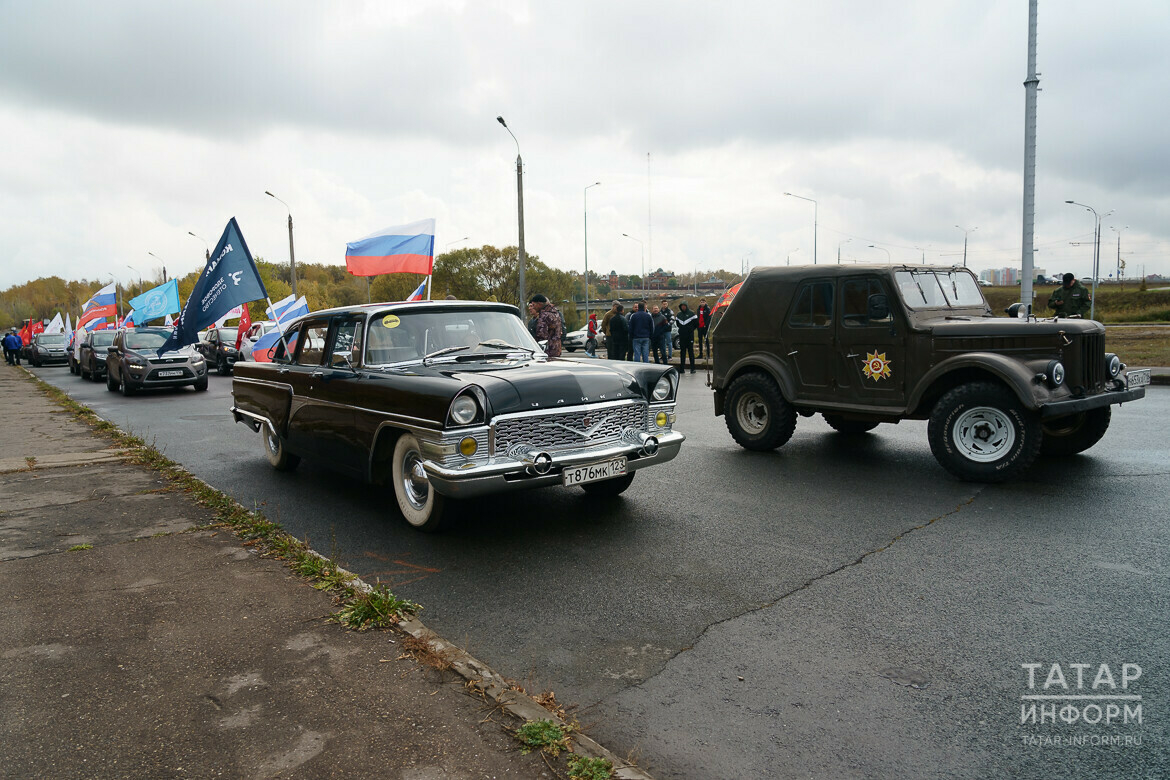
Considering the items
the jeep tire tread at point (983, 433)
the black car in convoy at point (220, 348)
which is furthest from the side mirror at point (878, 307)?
the black car in convoy at point (220, 348)

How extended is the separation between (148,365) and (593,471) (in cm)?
1634

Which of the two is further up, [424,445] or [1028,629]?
[424,445]

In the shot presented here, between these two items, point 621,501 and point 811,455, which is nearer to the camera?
point 621,501

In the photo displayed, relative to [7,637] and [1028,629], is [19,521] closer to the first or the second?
[7,637]

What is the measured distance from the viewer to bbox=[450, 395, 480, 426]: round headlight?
5090 mm

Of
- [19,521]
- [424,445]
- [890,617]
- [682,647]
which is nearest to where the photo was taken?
[682,647]

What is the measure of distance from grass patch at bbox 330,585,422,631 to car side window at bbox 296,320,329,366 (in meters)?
3.37

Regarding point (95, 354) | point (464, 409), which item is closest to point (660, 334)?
point (464, 409)

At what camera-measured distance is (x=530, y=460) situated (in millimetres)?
5195

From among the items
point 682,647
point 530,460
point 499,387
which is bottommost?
point 682,647

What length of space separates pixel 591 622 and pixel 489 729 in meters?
1.17

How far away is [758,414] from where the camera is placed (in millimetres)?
8867

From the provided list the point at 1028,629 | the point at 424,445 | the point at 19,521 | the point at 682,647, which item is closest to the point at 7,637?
the point at 424,445

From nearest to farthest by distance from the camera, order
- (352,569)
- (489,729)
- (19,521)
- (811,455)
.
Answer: (489,729) < (352,569) < (19,521) < (811,455)
